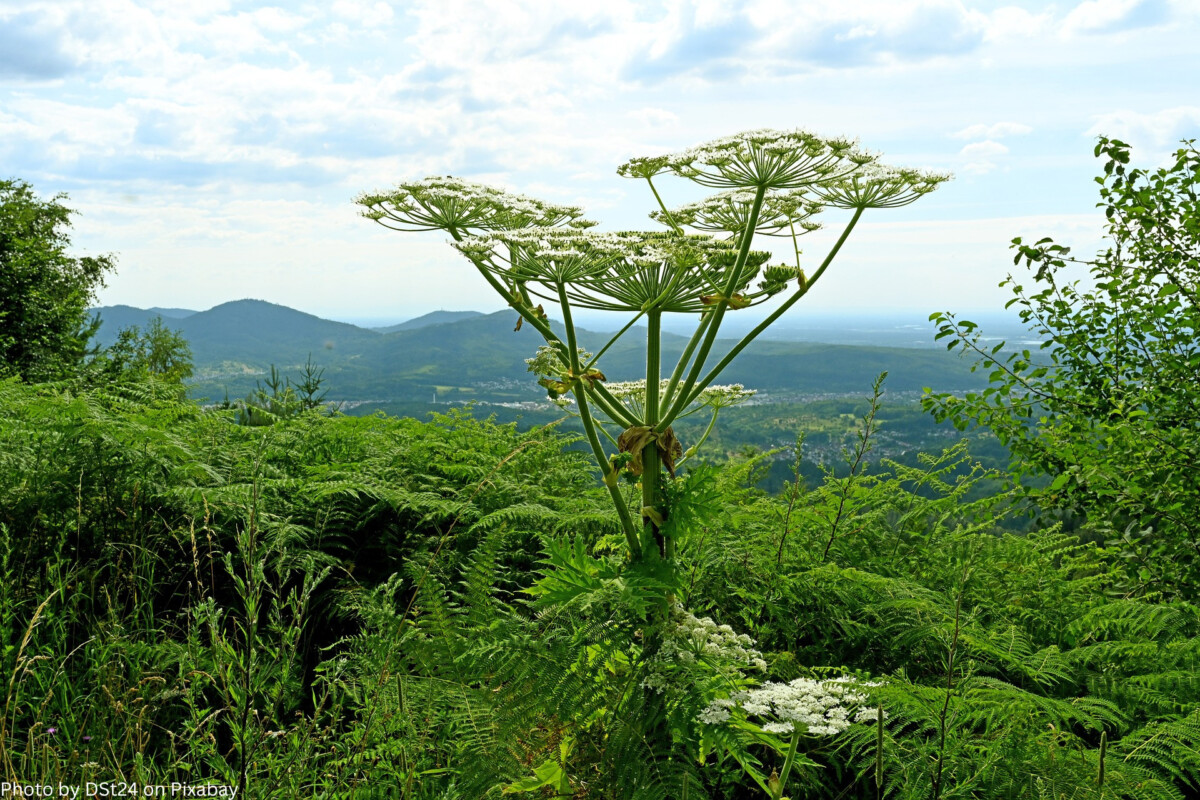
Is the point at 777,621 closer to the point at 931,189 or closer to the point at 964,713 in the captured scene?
the point at 964,713

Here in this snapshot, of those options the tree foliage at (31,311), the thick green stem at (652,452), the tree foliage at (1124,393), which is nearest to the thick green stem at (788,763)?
the thick green stem at (652,452)

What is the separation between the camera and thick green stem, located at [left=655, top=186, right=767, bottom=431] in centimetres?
231

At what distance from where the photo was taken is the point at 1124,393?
4.95m

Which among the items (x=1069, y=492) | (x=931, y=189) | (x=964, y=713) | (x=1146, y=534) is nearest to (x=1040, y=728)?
(x=964, y=713)

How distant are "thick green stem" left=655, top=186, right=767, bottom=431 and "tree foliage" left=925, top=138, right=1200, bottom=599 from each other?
10.00 feet

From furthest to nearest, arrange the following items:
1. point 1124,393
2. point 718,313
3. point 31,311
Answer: point 31,311, point 1124,393, point 718,313

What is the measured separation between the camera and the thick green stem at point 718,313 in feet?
7.57

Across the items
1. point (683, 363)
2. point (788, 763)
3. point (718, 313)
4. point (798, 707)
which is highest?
point (718, 313)

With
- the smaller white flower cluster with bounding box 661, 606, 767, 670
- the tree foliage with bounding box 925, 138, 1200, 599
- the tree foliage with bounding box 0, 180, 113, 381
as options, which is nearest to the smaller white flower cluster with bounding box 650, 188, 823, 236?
the smaller white flower cluster with bounding box 661, 606, 767, 670

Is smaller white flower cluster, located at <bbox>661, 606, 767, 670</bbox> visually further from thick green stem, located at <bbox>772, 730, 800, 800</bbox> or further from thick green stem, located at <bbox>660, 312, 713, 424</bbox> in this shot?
thick green stem, located at <bbox>660, 312, 713, 424</bbox>

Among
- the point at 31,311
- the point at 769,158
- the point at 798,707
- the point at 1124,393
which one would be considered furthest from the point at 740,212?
the point at 31,311

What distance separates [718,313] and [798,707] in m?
1.19

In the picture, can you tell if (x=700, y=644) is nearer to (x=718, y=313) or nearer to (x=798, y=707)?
(x=798, y=707)

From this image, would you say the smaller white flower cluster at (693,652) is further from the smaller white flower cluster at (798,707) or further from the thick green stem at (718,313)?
the thick green stem at (718,313)
